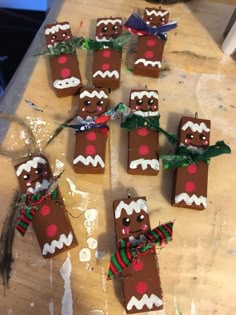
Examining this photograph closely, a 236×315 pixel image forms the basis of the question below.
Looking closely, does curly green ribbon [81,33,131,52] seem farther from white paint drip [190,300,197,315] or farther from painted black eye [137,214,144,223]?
white paint drip [190,300,197,315]

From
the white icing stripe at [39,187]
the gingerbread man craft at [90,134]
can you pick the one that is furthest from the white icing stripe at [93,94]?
the white icing stripe at [39,187]

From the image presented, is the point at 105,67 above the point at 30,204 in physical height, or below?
above

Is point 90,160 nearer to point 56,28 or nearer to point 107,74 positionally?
point 107,74

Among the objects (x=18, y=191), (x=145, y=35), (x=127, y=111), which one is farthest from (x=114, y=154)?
(x=145, y=35)

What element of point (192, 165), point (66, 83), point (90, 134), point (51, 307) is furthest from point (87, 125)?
point (51, 307)

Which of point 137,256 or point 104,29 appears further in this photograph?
point 104,29

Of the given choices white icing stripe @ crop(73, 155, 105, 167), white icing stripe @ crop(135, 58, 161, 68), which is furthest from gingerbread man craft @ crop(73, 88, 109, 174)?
white icing stripe @ crop(135, 58, 161, 68)

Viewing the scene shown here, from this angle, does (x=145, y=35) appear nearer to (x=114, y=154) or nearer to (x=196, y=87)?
(x=196, y=87)
